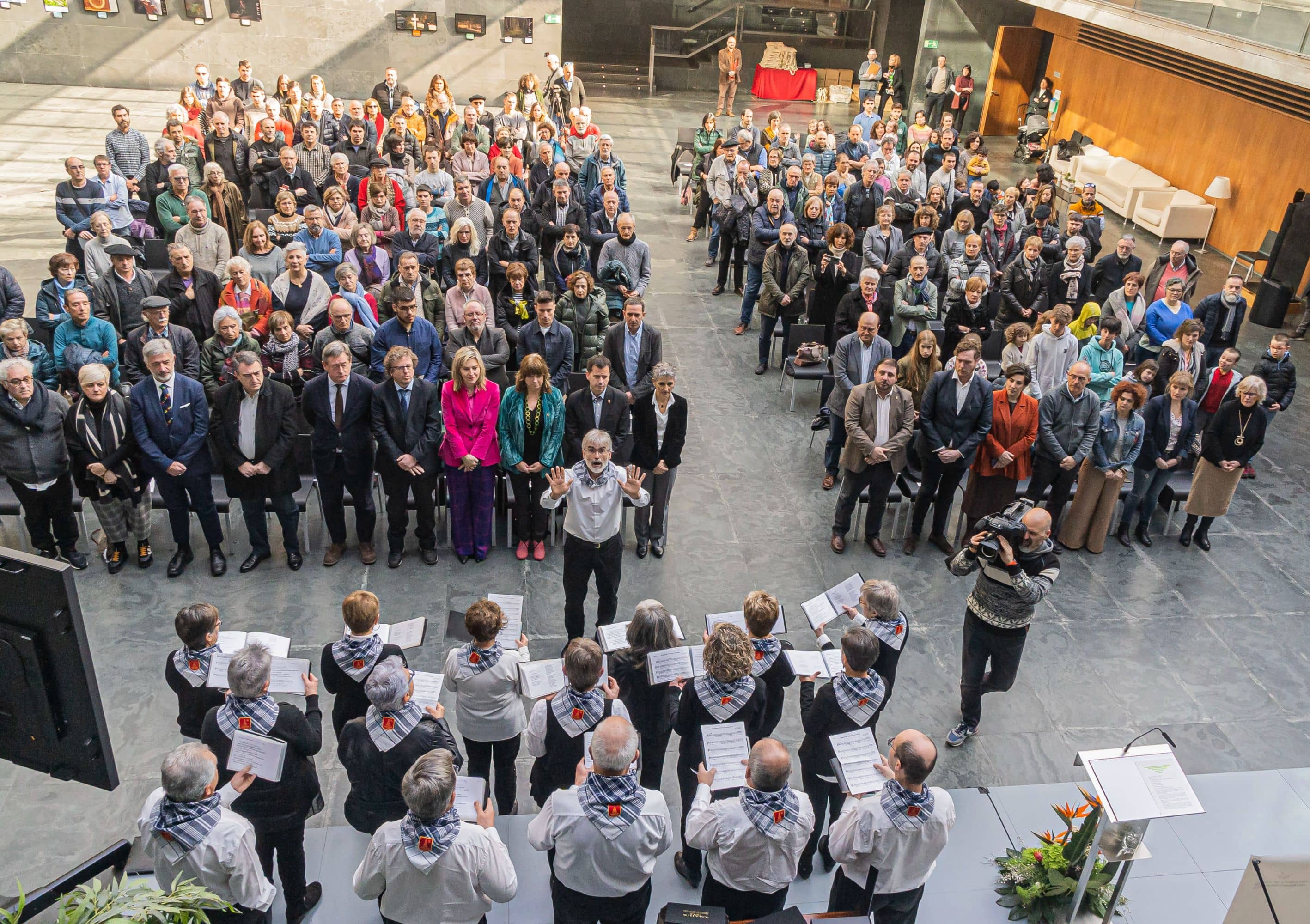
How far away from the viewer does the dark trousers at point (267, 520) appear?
7.25 metres

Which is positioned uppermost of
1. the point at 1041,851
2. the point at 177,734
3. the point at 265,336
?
the point at 265,336

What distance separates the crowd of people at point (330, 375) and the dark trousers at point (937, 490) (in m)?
2.03

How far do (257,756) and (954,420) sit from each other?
5484mm

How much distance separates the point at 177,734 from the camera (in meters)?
5.91

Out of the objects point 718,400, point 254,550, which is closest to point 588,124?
point 718,400

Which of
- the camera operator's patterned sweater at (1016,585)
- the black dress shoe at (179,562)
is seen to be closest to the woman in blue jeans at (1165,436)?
the camera operator's patterned sweater at (1016,585)

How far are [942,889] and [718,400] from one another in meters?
5.95

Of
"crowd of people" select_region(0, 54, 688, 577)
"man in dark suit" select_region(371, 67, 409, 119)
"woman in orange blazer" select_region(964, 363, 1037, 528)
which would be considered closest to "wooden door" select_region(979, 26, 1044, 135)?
"man in dark suit" select_region(371, 67, 409, 119)

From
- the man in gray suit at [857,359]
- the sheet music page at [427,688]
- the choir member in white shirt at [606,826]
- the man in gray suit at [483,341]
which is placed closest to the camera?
the choir member in white shirt at [606,826]

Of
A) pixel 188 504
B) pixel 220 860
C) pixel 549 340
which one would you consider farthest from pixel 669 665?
pixel 188 504

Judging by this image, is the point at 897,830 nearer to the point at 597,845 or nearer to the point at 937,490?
the point at 597,845

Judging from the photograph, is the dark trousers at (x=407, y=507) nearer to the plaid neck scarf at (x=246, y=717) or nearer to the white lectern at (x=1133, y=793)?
the plaid neck scarf at (x=246, y=717)

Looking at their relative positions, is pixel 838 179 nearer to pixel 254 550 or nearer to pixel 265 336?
pixel 265 336

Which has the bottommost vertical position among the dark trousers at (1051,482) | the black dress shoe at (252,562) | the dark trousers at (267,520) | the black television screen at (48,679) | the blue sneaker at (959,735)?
the black dress shoe at (252,562)
